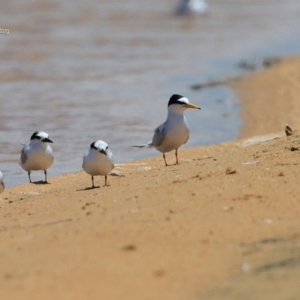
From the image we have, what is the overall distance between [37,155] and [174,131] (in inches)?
58.5

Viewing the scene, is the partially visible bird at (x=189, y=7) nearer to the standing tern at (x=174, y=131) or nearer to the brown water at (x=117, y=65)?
the brown water at (x=117, y=65)

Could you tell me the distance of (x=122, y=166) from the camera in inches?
362

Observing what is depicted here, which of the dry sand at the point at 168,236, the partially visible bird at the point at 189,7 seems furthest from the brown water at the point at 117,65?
the dry sand at the point at 168,236

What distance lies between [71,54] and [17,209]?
1148 cm

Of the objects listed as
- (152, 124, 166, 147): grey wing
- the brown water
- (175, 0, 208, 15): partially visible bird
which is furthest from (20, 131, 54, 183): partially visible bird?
Result: (175, 0, 208, 15): partially visible bird

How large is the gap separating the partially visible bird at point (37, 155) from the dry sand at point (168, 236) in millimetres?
1237

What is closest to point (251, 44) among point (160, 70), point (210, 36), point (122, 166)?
point (210, 36)

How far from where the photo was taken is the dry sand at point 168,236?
4242mm

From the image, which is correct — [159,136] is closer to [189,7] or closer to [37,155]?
[37,155]

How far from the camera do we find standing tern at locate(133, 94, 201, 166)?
8992mm

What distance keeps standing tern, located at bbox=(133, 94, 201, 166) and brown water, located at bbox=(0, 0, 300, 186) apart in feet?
3.05

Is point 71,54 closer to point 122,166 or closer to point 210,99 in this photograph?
point 210,99

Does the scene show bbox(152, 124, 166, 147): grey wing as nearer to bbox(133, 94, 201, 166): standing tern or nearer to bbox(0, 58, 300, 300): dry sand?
bbox(133, 94, 201, 166): standing tern

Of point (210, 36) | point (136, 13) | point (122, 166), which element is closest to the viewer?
point (122, 166)
